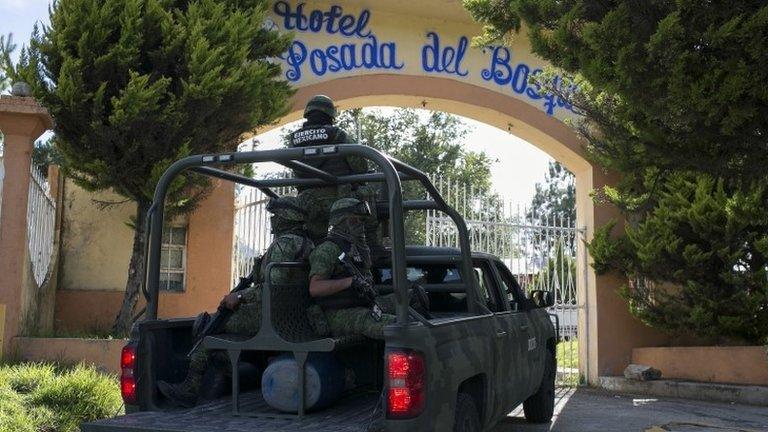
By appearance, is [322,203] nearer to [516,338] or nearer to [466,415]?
[466,415]

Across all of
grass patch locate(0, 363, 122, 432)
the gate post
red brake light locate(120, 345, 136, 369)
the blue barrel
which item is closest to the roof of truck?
the blue barrel

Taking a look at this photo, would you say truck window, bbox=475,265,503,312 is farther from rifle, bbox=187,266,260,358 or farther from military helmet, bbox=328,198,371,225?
rifle, bbox=187,266,260,358

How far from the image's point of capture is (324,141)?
4.64 m

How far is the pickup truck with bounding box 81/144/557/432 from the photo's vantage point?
363cm

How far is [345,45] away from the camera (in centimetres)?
1066

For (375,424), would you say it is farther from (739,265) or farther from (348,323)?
(739,265)

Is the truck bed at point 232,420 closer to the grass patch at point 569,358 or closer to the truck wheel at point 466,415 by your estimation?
the truck wheel at point 466,415

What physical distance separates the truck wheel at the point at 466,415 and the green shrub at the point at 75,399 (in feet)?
10.5

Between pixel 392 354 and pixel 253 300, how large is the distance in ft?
3.96

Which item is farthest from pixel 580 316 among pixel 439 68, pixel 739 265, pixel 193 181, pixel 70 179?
pixel 70 179

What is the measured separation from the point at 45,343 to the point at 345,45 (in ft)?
18.1

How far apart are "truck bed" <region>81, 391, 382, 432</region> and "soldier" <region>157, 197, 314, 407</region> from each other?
0.53ft

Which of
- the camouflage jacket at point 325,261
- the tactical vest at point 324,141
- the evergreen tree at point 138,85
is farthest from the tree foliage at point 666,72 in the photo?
the evergreen tree at point 138,85

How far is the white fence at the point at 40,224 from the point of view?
8016mm
